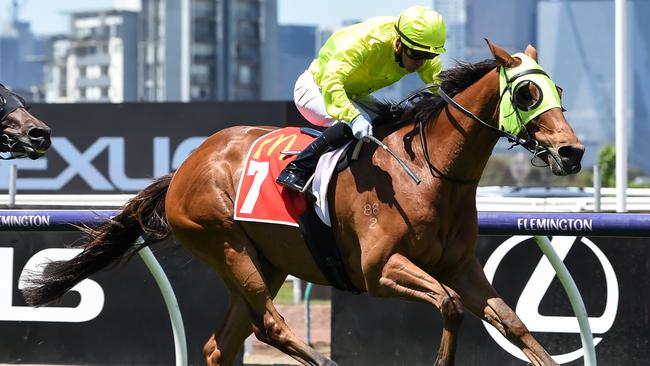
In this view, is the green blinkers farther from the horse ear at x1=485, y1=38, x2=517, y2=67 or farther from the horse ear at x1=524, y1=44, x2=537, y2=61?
the horse ear at x1=524, y1=44, x2=537, y2=61

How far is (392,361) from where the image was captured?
7.04 m

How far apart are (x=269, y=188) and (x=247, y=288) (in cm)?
47

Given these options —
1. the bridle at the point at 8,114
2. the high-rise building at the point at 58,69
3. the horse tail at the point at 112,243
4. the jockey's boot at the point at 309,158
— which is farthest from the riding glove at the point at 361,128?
the high-rise building at the point at 58,69

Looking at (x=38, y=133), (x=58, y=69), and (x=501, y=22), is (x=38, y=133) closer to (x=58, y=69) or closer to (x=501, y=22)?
(x=58, y=69)

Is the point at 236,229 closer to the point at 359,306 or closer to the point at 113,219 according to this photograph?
the point at 113,219

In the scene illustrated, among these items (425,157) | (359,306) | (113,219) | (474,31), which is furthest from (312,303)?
(474,31)

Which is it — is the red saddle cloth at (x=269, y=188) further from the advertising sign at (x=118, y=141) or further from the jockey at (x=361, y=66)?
the advertising sign at (x=118, y=141)

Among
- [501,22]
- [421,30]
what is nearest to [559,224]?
[421,30]

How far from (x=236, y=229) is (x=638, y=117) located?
139m

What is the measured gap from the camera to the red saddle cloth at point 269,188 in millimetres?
5586

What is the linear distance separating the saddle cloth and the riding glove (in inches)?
9.7

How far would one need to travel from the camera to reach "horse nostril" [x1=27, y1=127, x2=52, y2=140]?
220 inches

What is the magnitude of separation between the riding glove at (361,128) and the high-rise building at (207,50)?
70.6m

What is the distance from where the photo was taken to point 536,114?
4969 millimetres
